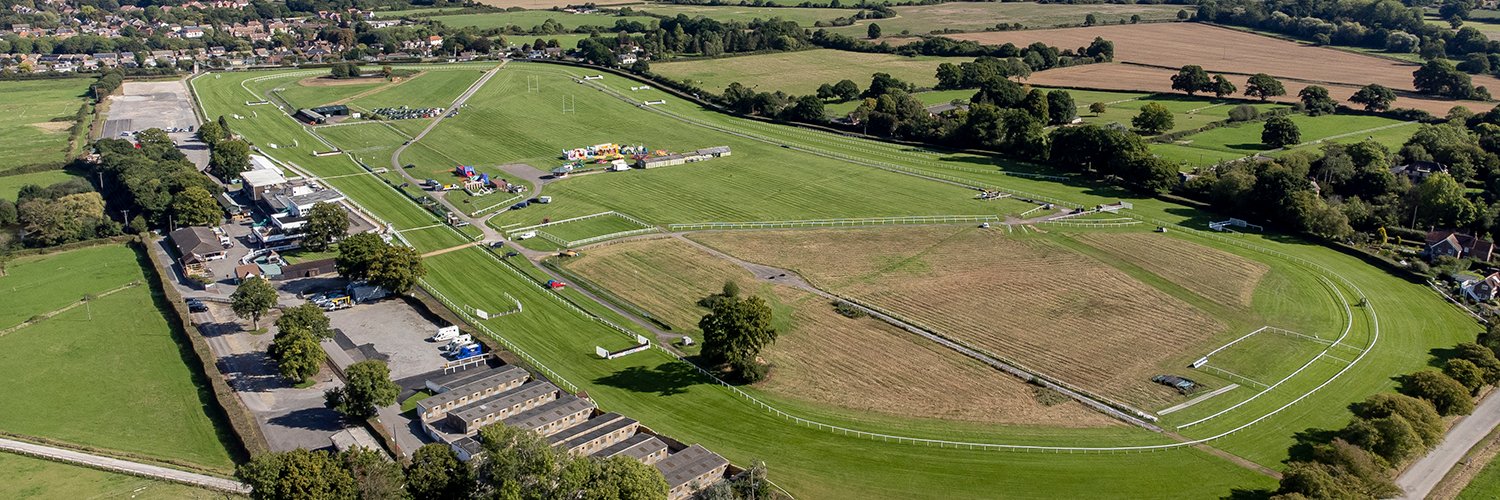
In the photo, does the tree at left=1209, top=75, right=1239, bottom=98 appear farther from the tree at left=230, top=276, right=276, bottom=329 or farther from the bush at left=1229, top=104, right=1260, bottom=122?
the tree at left=230, top=276, right=276, bottom=329

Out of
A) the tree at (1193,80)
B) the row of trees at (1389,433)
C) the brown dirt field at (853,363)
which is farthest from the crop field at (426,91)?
the row of trees at (1389,433)

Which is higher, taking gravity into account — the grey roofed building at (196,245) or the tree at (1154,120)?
the tree at (1154,120)

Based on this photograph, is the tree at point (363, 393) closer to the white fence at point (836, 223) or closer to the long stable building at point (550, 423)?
the long stable building at point (550, 423)

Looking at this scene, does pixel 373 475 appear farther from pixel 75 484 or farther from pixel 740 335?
pixel 740 335

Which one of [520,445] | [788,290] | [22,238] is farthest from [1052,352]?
[22,238]

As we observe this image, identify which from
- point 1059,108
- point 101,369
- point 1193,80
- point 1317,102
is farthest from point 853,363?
point 1193,80

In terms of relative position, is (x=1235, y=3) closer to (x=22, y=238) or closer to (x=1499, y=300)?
(x=1499, y=300)

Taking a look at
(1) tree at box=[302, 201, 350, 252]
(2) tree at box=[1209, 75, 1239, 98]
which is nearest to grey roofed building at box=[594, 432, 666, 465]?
(1) tree at box=[302, 201, 350, 252]
